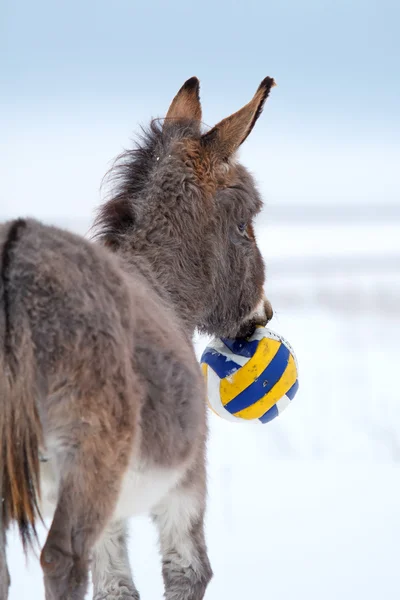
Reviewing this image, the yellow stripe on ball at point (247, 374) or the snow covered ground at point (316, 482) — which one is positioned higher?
the yellow stripe on ball at point (247, 374)

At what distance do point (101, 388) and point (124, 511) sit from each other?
61 centimetres

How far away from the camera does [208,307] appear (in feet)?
10.1

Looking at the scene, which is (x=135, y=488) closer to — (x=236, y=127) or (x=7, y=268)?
(x=7, y=268)

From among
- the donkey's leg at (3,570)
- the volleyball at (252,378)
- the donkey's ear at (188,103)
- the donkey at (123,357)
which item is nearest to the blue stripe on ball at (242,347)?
the volleyball at (252,378)

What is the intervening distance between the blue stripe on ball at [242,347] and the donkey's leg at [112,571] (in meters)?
0.78

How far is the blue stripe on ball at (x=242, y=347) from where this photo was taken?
125 inches

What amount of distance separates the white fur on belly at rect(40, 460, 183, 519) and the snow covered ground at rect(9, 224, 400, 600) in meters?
0.24

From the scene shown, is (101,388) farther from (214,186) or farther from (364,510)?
(364,510)

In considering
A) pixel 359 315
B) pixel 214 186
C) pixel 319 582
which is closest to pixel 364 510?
pixel 319 582

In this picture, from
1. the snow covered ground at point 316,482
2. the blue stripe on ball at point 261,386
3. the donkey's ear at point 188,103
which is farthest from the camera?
the snow covered ground at point 316,482

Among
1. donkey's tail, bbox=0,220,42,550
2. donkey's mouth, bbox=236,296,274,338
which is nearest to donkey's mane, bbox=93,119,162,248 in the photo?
donkey's mouth, bbox=236,296,274,338

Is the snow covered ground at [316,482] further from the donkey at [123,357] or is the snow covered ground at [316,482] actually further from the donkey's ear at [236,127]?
the donkey's ear at [236,127]

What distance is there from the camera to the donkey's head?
9.62 feet

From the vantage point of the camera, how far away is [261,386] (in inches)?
122
